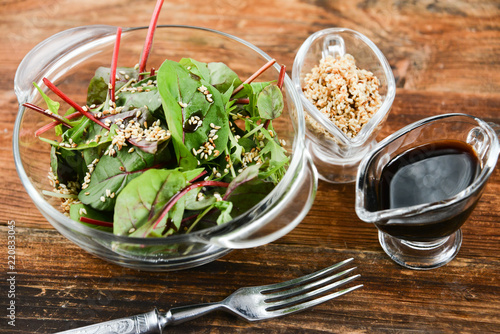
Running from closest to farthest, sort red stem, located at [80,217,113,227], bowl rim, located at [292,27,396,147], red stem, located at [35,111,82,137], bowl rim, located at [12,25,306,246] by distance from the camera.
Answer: bowl rim, located at [12,25,306,246] < red stem, located at [80,217,113,227] < red stem, located at [35,111,82,137] < bowl rim, located at [292,27,396,147]

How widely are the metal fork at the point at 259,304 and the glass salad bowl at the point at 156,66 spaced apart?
11cm

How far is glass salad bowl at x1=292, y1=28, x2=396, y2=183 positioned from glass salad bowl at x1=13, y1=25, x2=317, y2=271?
0.10 meters

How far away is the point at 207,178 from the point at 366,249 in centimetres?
48

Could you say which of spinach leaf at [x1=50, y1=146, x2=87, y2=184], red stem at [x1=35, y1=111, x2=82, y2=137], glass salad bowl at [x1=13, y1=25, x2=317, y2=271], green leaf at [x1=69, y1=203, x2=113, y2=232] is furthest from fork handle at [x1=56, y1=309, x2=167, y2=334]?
red stem at [x1=35, y1=111, x2=82, y2=137]

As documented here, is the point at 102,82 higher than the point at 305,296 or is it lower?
higher

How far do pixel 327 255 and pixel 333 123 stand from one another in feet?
1.15

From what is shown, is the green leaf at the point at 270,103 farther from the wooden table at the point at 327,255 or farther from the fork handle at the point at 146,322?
the fork handle at the point at 146,322

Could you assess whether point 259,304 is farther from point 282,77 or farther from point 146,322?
→ point 282,77

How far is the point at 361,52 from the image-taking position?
1.42 metres

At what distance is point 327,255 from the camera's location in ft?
4.06

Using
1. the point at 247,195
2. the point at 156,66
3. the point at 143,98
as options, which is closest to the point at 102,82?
the point at 143,98

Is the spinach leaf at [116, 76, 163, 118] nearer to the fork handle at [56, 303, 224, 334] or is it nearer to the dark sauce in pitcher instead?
the fork handle at [56, 303, 224, 334]

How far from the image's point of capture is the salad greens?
3.14 ft

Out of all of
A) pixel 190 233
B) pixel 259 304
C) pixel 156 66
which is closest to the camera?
pixel 190 233
